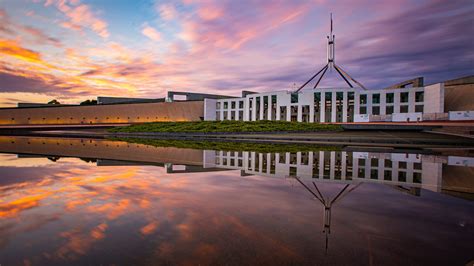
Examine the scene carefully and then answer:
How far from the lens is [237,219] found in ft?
14.9

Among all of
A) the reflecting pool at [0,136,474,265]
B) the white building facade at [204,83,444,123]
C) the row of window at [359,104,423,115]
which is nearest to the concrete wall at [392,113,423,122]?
the white building facade at [204,83,444,123]

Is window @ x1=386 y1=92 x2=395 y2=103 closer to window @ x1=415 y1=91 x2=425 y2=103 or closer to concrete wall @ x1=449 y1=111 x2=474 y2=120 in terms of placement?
window @ x1=415 y1=91 x2=425 y2=103

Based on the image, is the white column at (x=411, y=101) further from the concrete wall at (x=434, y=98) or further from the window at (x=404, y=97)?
the concrete wall at (x=434, y=98)

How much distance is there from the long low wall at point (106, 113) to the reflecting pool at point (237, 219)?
62.8m

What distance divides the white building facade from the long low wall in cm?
658

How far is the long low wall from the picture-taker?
2788 inches

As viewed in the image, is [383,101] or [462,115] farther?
[383,101]

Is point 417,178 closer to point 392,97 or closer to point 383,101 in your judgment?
point 383,101

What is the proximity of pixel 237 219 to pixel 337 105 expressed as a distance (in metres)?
60.6

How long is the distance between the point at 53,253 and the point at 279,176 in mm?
6289

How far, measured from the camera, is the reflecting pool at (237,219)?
129 inches

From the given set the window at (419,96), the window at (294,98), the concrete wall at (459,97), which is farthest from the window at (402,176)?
the window at (294,98)

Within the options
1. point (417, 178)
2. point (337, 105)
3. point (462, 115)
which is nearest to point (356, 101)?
point (337, 105)

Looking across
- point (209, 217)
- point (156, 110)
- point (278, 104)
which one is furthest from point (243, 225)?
point (156, 110)
